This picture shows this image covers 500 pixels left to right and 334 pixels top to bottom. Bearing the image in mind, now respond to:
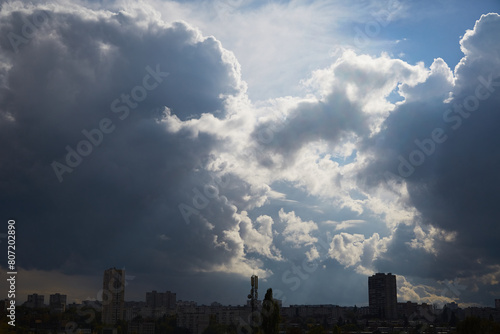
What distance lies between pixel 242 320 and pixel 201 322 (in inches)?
457

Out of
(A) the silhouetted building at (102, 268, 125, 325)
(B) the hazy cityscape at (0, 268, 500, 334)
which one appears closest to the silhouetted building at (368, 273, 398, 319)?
(B) the hazy cityscape at (0, 268, 500, 334)

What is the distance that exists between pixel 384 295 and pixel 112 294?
103 m

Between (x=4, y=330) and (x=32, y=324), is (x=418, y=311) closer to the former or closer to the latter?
A: (x=32, y=324)

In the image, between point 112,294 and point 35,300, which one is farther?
point 35,300

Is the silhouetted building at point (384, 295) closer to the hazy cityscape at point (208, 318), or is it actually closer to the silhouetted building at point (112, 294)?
the hazy cityscape at point (208, 318)

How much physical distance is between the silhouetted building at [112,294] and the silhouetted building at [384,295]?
97341 mm

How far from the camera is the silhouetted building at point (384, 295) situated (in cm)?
17562

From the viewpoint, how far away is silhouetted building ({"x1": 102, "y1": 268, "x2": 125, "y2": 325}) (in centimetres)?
12075

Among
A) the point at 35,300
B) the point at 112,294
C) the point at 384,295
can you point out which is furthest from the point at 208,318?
the point at 384,295

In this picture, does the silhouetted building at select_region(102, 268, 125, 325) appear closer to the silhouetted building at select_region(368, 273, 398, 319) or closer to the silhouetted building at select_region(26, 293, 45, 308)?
the silhouetted building at select_region(26, 293, 45, 308)

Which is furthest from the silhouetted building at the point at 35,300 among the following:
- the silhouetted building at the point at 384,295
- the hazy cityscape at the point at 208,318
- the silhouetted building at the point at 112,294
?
the silhouetted building at the point at 384,295

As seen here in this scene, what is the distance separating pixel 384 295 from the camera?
177125 mm

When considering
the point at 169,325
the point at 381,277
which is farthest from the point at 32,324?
the point at 381,277

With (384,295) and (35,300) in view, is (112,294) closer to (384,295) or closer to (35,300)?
(35,300)
